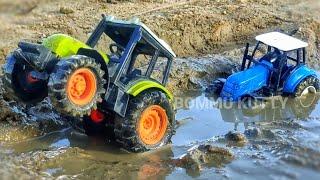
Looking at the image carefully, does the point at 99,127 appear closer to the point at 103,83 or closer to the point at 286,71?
the point at 103,83

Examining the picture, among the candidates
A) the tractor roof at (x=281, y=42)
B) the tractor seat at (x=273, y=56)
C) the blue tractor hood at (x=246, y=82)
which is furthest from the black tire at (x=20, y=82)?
the tractor seat at (x=273, y=56)

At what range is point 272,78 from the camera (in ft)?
34.7

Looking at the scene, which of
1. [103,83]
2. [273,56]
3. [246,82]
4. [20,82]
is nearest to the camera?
[103,83]

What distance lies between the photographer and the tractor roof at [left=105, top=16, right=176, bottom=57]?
768 cm

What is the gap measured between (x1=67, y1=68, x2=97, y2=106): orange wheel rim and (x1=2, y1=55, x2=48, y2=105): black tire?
26.8 inches

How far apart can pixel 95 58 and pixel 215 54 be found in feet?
19.4

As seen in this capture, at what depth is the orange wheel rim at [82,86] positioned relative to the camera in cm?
670

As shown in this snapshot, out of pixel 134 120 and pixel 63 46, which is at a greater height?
pixel 63 46

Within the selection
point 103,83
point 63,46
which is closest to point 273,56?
point 103,83

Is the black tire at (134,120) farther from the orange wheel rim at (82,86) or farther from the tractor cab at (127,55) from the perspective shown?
the orange wheel rim at (82,86)

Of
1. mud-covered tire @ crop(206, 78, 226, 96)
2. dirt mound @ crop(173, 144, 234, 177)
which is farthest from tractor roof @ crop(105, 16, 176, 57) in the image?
mud-covered tire @ crop(206, 78, 226, 96)

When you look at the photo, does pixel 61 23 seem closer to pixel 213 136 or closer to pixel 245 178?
pixel 213 136

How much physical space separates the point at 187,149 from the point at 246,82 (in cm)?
256

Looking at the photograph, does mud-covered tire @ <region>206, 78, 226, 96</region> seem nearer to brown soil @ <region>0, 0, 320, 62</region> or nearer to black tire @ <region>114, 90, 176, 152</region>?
brown soil @ <region>0, 0, 320, 62</region>
